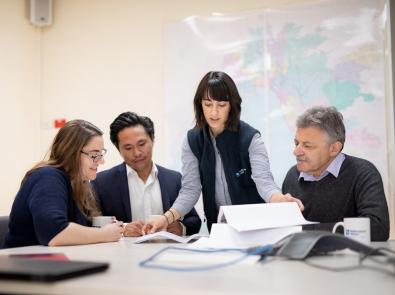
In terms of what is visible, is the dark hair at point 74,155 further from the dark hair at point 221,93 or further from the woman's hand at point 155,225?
the dark hair at point 221,93

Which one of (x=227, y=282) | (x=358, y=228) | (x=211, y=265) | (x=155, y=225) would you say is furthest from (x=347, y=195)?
(x=227, y=282)

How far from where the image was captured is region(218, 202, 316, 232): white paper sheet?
137 cm

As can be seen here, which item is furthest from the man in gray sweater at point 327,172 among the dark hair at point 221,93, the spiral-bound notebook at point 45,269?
the spiral-bound notebook at point 45,269

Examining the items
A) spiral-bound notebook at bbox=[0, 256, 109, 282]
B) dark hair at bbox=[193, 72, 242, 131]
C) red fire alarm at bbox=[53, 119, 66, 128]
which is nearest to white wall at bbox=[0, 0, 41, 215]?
red fire alarm at bbox=[53, 119, 66, 128]

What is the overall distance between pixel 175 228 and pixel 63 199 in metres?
0.63

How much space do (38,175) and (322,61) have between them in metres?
2.09

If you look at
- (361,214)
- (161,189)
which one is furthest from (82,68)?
(361,214)

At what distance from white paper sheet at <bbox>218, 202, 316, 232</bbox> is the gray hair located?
62 centimetres

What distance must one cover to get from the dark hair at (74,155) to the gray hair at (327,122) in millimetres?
938

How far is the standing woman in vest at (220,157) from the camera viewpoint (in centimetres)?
215

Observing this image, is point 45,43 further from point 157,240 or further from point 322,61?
point 157,240

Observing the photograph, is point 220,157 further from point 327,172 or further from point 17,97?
point 17,97

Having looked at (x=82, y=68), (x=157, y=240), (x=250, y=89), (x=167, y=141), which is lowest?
(x=157, y=240)

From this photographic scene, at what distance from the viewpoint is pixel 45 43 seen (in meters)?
4.03
